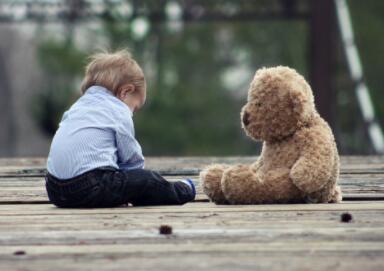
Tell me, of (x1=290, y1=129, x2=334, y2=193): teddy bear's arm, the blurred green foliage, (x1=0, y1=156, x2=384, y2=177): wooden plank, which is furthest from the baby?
the blurred green foliage

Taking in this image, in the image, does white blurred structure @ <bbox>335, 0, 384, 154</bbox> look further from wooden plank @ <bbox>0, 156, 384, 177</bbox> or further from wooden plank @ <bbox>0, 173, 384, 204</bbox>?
wooden plank @ <bbox>0, 173, 384, 204</bbox>

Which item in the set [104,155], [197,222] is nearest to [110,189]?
[104,155]

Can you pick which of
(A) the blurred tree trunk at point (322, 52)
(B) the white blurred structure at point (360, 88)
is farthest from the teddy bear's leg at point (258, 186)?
(A) the blurred tree trunk at point (322, 52)

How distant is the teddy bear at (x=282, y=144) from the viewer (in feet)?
13.9

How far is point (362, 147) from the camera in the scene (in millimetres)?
13242

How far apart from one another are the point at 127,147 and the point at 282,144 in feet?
2.20

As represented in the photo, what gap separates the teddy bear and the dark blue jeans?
278mm

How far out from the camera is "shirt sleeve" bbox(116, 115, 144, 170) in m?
4.52

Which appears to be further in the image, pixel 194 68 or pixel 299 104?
pixel 194 68

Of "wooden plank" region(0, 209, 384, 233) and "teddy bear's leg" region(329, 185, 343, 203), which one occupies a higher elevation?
"wooden plank" region(0, 209, 384, 233)

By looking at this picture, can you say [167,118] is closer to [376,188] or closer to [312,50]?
[312,50]

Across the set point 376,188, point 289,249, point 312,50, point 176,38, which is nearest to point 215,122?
point 176,38

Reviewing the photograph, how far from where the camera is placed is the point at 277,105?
4281 millimetres

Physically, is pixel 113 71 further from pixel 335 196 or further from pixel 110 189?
pixel 335 196
